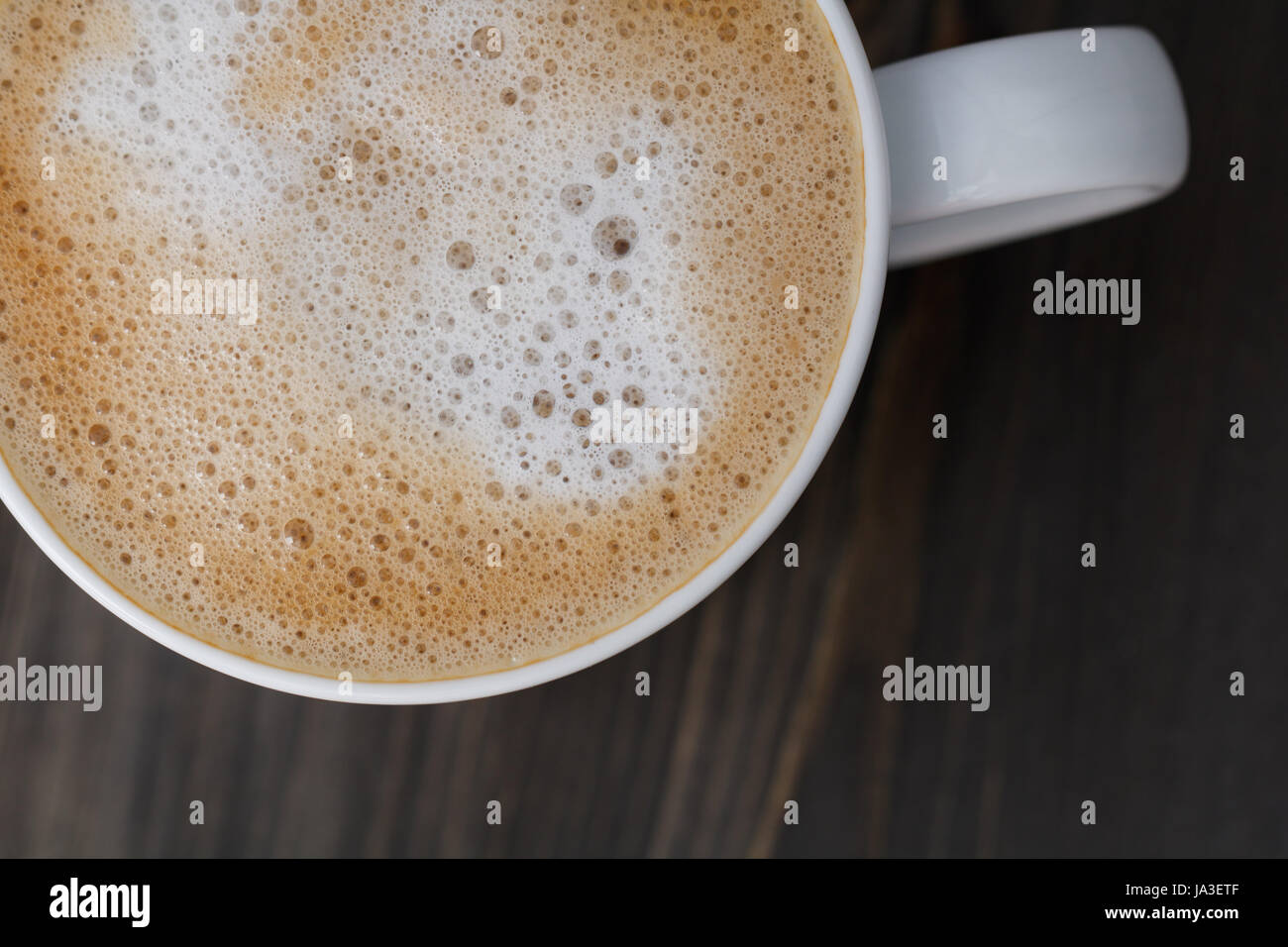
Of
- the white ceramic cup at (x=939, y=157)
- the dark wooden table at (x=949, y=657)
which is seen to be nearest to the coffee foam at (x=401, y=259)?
the white ceramic cup at (x=939, y=157)

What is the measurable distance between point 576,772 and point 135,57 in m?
0.61

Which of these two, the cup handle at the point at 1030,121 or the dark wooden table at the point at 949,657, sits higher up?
the cup handle at the point at 1030,121

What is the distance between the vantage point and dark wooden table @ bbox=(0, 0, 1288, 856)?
0.81 meters

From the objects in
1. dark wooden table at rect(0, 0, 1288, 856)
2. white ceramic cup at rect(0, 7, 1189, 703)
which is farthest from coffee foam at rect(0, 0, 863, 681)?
dark wooden table at rect(0, 0, 1288, 856)

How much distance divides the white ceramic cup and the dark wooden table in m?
0.27

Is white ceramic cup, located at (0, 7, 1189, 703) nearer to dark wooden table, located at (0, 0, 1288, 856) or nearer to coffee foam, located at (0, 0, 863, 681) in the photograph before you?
coffee foam, located at (0, 0, 863, 681)

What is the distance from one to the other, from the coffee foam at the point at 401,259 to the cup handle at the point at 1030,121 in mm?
52

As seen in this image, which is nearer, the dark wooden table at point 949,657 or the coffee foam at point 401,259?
the coffee foam at point 401,259

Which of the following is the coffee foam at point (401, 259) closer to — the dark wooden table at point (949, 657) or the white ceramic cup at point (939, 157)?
the white ceramic cup at point (939, 157)

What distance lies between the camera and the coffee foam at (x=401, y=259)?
21.5 inches

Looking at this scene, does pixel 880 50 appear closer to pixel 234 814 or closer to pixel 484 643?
pixel 484 643

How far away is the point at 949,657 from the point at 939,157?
0.45m

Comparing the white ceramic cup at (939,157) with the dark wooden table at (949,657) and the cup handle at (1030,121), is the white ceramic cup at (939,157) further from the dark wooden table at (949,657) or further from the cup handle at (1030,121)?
the dark wooden table at (949,657)
